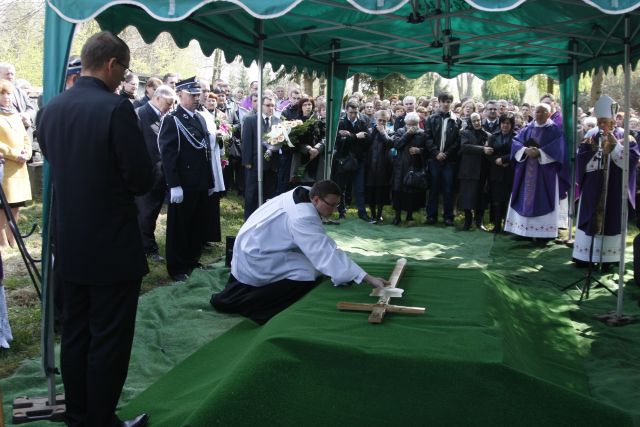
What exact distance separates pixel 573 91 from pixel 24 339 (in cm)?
782

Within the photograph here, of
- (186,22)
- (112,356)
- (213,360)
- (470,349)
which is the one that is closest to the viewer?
(112,356)

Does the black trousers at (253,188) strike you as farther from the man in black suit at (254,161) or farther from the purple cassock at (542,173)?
the purple cassock at (542,173)

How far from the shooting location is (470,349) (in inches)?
136

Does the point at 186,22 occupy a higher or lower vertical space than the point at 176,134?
higher

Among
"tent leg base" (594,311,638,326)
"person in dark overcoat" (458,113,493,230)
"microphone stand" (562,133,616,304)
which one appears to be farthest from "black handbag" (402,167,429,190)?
"tent leg base" (594,311,638,326)

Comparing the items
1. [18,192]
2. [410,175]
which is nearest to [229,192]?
[410,175]

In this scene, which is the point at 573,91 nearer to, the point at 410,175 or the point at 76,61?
the point at 410,175

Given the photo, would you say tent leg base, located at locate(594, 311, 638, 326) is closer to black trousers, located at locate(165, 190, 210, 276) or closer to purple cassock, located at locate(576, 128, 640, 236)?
purple cassock, located at locate(576, 128, 640, 236)

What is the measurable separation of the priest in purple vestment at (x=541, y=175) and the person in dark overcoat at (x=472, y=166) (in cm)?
112

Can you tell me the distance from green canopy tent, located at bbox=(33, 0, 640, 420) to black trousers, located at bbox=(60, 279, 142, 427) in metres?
0.67

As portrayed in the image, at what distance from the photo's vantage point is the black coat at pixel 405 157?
1115 cm

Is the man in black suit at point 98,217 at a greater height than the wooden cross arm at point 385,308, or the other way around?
the man in black suit at point 98,217

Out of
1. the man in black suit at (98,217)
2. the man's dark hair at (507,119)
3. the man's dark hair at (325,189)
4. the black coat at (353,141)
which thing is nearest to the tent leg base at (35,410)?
the man in black suit at (98,217)

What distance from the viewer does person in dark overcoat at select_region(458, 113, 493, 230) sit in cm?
1078
